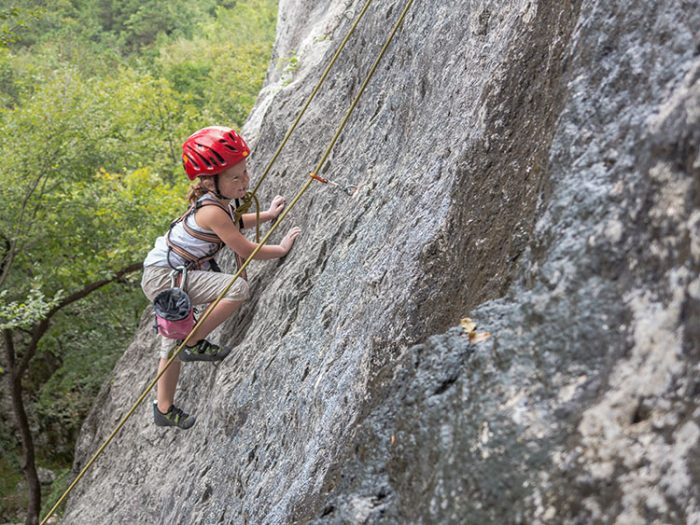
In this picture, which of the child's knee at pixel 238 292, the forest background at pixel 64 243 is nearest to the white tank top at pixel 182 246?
the child's knee at pixel 238 292

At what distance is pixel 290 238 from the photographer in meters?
6.07

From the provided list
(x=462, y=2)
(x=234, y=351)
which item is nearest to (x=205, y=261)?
(x=234, y=351)

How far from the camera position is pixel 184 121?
23.0m

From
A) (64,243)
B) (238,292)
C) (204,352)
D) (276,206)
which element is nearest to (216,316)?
(238,292)

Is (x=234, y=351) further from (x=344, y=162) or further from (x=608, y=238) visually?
(x=608, y=238)

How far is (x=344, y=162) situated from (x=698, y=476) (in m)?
4.58

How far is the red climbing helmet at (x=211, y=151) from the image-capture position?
17.1 feet

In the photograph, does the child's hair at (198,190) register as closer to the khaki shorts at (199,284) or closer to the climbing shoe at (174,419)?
Result: the khaki shorts at (199,284)

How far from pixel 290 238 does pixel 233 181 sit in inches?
34.3

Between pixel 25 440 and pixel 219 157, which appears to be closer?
pixel 219 157

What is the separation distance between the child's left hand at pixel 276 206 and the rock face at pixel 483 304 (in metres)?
0.23

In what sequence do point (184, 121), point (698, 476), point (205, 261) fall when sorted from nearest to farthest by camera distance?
point (698, 476), point (205, 261), point (184, 121)

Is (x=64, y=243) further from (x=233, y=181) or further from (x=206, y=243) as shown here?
(x=233, y=181)

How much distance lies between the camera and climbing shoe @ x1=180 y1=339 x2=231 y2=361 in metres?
5.94
